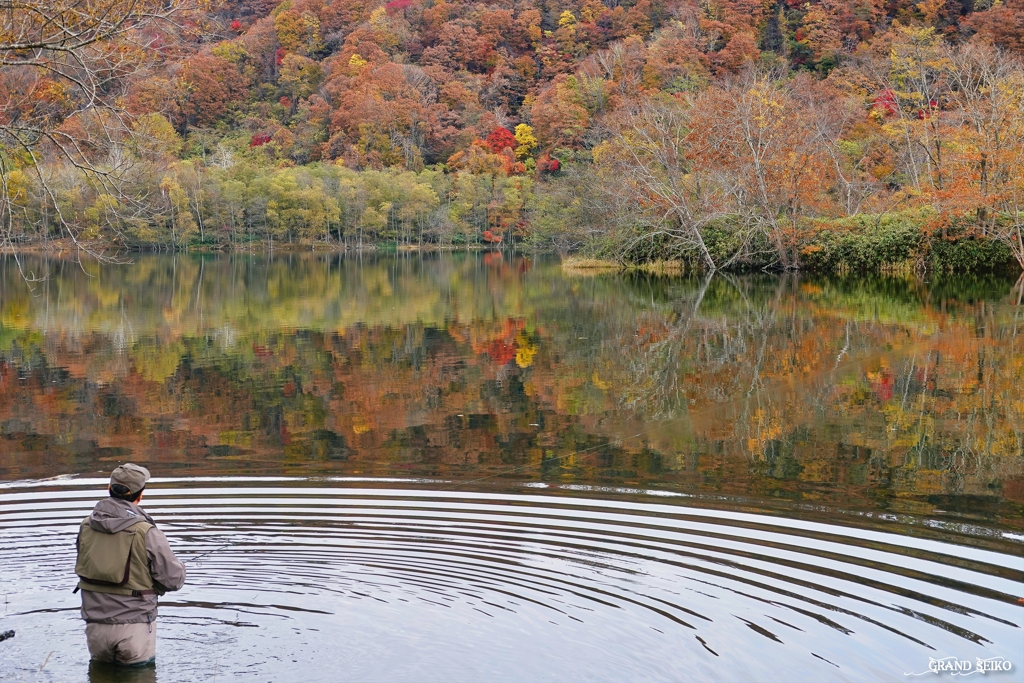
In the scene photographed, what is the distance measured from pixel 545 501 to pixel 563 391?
6.30 meters

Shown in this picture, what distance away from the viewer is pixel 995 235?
109 feet

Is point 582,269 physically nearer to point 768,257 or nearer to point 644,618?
point 768,257

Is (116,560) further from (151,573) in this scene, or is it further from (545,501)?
(545,501)

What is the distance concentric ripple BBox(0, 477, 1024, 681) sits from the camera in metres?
5.20

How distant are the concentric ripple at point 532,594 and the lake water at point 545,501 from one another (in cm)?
2

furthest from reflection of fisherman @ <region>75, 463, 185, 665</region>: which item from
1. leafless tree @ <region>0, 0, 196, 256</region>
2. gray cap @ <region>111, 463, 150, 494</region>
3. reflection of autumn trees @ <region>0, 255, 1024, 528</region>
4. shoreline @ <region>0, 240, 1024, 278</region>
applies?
shoreline @ <region>0, 240, 1024, 278</region>

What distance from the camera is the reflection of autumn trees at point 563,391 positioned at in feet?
32.0

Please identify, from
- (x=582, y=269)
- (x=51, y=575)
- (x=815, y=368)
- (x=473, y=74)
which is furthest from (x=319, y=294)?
(x=473, y=74)

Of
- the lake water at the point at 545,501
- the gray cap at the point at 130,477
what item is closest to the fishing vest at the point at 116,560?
the gray cap at the point at 130,477

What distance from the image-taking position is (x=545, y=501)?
8.30 metres

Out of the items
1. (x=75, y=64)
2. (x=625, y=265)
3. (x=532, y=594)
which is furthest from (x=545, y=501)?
(x=625, y=265)

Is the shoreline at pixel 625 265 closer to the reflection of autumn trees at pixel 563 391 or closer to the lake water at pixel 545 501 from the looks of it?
the reflection of autumn trees at pixel 563 391

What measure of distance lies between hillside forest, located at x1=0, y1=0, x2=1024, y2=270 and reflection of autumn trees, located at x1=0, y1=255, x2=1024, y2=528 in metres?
2.66

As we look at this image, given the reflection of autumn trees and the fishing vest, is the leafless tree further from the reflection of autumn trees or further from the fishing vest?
the fishing vest
